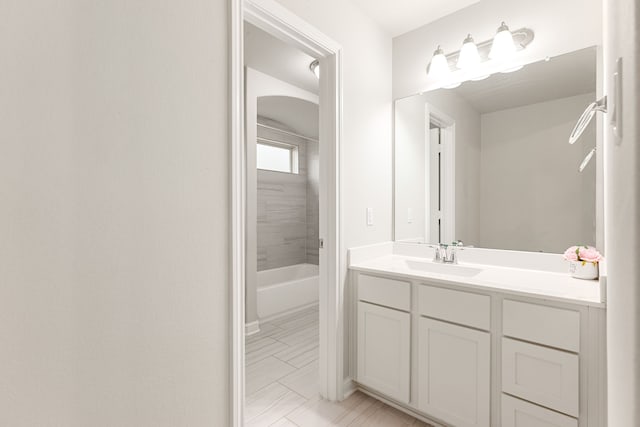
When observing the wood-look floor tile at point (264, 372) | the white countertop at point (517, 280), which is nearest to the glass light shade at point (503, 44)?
the white countertop at point (517, 280)

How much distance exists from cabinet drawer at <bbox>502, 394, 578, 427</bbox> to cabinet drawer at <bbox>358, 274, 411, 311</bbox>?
0.59 metres

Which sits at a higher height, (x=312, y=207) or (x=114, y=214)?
(x=312, y=207)

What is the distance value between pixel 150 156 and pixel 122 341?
616 millimetres

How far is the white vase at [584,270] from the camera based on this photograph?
1.44m

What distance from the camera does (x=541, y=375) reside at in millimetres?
1241

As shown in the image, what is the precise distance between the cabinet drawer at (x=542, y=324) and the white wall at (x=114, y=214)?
1270mm

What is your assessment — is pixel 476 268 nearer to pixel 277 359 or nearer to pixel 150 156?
pixel 277 359

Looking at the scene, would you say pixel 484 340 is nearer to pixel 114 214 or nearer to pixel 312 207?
pixel 114 214

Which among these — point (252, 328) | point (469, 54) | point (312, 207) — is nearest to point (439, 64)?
point (469, 54)

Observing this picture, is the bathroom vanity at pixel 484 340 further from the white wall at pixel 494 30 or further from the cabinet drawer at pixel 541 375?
the white wall at pixel 494 30

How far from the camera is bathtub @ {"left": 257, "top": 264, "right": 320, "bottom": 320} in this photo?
3127 mm

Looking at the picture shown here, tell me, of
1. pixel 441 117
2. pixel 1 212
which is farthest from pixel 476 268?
pixel 1 212

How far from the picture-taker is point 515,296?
1317 mm

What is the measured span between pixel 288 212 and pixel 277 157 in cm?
88
